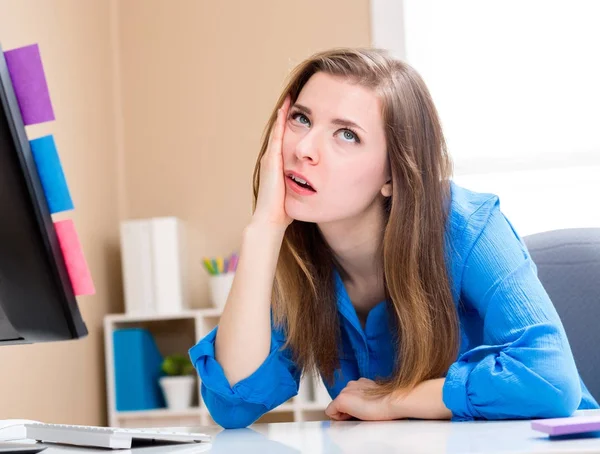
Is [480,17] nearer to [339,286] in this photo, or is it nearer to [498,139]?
[498,139]

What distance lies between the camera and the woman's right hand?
1271 mm

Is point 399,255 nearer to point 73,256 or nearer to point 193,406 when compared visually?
point 73,256

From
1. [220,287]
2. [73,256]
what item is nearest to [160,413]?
[220,287]

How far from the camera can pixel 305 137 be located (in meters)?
1.19

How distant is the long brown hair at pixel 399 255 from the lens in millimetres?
1188

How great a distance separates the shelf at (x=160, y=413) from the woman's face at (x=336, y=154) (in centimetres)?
174

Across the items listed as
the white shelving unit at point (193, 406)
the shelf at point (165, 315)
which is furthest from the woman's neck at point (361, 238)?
the shelf at point (165, 315)

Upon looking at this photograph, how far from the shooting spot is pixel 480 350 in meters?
1.12

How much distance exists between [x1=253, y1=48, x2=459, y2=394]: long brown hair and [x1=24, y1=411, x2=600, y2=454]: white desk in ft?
A: 0.57

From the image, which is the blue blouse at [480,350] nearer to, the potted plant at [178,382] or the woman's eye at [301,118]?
the woman's eye at [301,118]

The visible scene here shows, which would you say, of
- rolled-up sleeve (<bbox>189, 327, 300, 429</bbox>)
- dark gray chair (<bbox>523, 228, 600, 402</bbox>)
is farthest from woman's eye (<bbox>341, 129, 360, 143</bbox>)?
dark gray chair (<bbox>523, 228, 600, 402</bbox>)

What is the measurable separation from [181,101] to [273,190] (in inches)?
83.2

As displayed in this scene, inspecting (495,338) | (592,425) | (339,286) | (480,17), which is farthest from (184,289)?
(592,425)

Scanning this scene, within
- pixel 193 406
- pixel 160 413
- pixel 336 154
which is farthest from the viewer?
pixel 193 406
